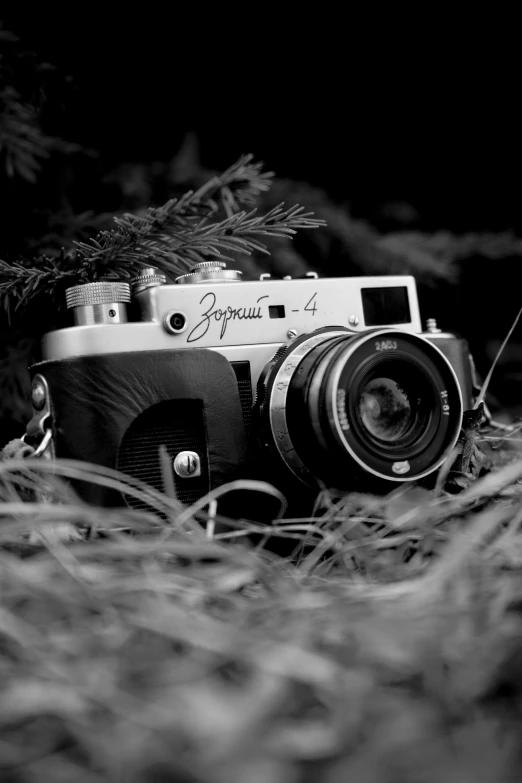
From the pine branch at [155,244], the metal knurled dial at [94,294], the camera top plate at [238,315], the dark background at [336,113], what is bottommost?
the camera top plate at [238,315]

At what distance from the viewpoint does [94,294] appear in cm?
54

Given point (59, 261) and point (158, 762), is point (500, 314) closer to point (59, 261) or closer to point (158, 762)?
point (59, 261)

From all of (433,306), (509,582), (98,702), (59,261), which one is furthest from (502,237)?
(98,702)

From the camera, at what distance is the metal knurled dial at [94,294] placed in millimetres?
537

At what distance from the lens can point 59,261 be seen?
22.6 inches

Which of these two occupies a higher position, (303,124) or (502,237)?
(303,124)

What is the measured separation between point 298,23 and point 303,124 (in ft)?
0.42

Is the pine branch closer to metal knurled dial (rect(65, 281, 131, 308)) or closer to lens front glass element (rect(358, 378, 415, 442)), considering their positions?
metal knurled dial (rect(65, 281, 131, 308))

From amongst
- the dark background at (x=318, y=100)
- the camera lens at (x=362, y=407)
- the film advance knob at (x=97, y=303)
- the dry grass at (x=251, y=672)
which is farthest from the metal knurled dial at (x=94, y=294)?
the dark background at (x=318, y=100)

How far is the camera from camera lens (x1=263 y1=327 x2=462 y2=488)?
0.50m

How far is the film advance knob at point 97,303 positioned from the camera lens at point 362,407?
0.39 feet

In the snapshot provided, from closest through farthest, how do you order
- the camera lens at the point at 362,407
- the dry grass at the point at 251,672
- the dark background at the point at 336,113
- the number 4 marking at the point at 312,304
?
the dry grass at the point at 251,672
the camera lens at the point at 362,407
the number 4 marking at the point at 312,304
the dark background at the point at 336,113

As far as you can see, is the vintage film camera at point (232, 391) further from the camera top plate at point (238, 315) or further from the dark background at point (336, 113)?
the dark background at point (336, 113)

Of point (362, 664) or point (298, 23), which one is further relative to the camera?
point (298, 23)
